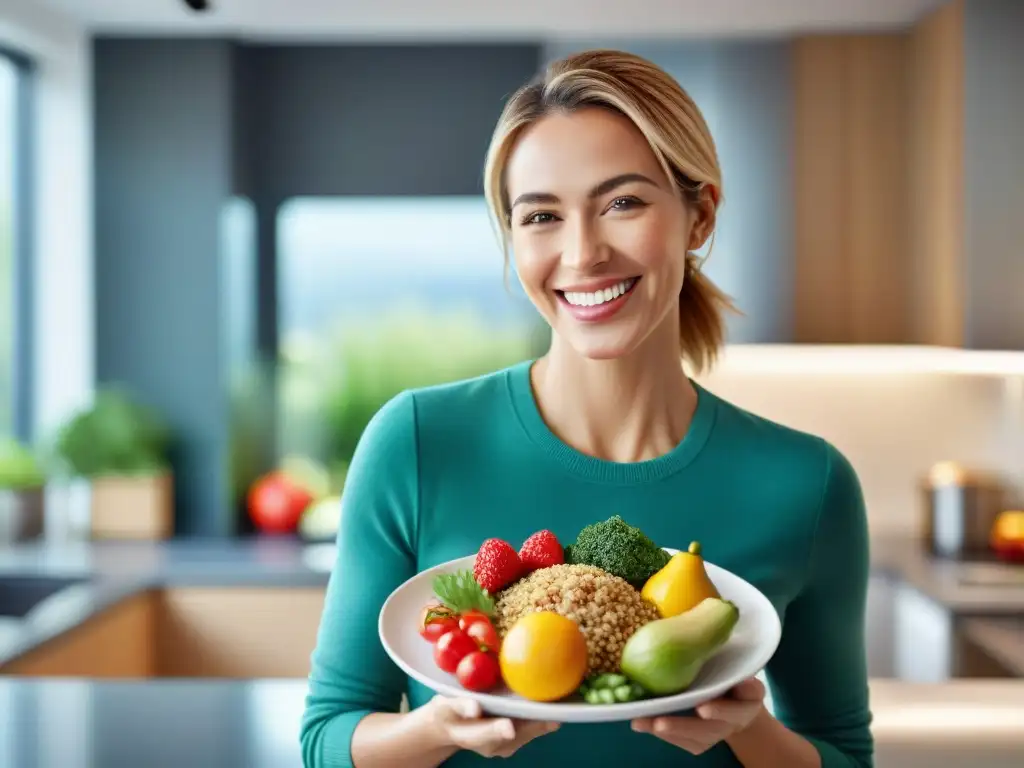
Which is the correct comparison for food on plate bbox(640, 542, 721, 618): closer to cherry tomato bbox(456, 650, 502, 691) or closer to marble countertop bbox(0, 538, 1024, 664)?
cherry tomato bbox(456, 650, 502, 691)

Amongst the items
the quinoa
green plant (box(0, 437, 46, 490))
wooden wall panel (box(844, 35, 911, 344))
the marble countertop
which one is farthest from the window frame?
the quinoa

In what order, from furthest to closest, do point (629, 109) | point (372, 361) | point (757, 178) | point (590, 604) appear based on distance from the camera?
point (372, 361) → point (757, 178) → point (629, 109) → point (590, 604)

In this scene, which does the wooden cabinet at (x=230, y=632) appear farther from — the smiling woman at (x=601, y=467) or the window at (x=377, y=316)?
the smiling woman at (x=601, y=467)

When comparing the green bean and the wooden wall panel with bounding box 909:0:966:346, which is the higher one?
the wooden wall panel with bounding box 909:0:966:346

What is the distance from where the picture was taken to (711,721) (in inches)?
29.4

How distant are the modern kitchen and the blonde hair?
1812 millimetres

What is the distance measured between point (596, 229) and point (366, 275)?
8.41 feet

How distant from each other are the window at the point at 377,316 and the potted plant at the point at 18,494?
30.0 inches

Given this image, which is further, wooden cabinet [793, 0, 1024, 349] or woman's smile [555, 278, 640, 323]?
wooden cabinet [793, 0, 1024, 349]

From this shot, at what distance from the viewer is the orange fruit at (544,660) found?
72cm

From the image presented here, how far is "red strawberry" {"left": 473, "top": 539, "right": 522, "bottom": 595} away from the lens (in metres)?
0.85

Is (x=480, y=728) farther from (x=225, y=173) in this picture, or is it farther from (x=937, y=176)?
(x=225, y=173)

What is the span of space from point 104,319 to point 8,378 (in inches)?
13.8

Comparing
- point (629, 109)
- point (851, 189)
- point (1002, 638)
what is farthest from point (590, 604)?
point (851, 189)
